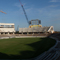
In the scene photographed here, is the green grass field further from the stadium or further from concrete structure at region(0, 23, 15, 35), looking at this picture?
concrete structure at region(0, 23, 15, 35)

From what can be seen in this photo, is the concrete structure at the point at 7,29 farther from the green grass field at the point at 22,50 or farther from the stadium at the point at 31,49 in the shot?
the green grass field at the point at 22,50

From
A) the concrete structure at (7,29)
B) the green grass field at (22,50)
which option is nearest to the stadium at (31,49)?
the green grass field at (22,50)

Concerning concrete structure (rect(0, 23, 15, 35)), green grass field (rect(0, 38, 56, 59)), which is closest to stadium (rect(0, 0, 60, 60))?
green grass field (rect(0, 38, 56, 59))

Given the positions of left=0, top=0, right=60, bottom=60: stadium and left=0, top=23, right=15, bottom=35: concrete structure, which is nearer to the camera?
left=0, top=0, right=60, bottom=60: stadium

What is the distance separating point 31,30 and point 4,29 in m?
27.5

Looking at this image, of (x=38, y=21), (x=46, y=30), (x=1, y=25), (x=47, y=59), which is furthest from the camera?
(x=38, y=21)

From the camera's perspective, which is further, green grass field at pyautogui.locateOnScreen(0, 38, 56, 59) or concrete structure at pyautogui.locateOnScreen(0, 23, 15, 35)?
concrete structure at pyautogui.locateOnScreen(0, 23, 15, 35)

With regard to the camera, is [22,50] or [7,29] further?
[7,29]

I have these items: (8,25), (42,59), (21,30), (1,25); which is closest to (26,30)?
(21,30)

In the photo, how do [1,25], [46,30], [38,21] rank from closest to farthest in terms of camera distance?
[46,30], [1,25], [38,21]

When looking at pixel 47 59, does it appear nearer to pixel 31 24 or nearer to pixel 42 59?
pixel 42 59

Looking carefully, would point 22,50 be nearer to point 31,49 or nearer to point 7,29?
point 31,49

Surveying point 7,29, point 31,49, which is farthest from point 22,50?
point 7,29

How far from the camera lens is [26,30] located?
3553 inches
